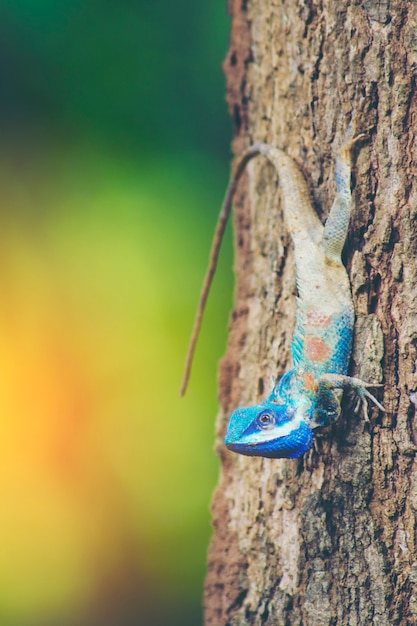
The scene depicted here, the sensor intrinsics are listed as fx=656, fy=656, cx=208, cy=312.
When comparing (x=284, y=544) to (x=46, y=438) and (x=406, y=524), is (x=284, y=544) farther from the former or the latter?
(x=46, y=438)

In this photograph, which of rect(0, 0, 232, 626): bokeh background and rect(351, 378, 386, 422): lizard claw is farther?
rect(0, 0, 232, 626): bokeh background

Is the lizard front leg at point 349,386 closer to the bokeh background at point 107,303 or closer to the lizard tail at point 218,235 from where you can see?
the lizard tail at point 218,235

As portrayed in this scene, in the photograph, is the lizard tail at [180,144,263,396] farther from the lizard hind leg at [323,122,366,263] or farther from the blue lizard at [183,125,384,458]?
the lizard hind leg at [323,122,366,263]

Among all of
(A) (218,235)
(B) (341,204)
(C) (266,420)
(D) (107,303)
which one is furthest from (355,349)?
(D) (107,303)

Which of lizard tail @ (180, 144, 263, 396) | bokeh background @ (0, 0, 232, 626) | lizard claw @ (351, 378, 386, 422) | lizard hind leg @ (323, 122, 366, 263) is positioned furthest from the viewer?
bokeh background @ (0, 0, 232, 626)

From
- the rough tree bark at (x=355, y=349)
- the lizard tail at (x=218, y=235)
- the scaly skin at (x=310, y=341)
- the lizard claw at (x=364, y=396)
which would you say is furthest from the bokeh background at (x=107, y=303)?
the lizard claw at (x=364, y=396)

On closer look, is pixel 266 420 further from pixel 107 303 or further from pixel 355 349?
pixel 107 303

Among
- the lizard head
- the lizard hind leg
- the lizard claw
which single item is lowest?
the lizard head

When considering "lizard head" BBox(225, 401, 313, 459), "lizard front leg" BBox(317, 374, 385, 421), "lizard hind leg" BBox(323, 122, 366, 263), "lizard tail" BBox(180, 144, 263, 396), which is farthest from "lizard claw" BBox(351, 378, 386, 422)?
"lizard tail" BBox(180, 144, 263, 396)
